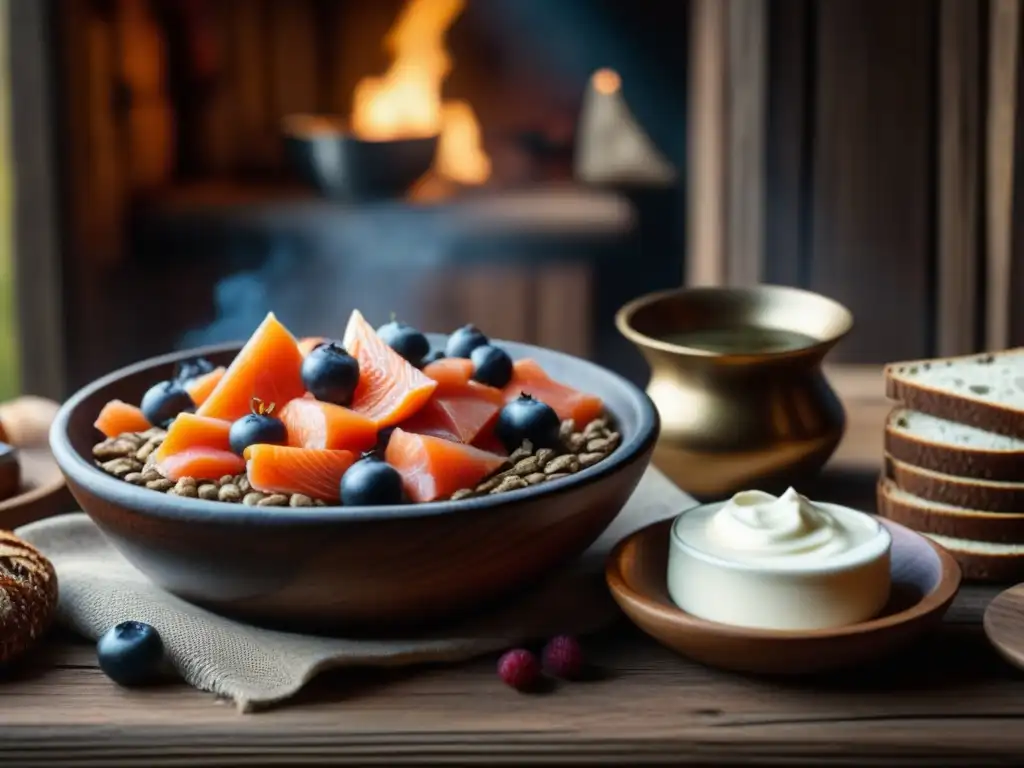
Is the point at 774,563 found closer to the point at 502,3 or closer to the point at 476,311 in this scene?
the point at 476,311

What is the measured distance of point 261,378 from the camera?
3.88ft

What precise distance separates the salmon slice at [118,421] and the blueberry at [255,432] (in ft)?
0.49

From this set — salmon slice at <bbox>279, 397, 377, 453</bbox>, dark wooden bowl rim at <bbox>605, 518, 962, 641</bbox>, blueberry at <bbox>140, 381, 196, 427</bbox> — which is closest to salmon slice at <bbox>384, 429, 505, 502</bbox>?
salmon slice at <bbox>279, 397, 377, 453</bbox>

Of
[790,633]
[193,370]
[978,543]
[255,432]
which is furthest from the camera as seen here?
[193,370]

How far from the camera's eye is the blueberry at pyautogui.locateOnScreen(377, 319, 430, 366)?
1273mm

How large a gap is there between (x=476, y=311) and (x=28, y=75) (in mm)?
960

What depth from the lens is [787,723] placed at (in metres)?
0.98

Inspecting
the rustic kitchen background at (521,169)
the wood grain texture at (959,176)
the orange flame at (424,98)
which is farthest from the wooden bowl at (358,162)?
the wood grain texture at (959,176)

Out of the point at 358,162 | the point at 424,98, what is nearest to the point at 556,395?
the point at 358,162

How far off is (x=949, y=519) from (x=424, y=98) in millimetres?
2226

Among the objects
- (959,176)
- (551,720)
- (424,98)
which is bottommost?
(551,720)

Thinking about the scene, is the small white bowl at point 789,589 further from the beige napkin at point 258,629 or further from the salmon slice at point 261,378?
the salmon slice at point 261,378

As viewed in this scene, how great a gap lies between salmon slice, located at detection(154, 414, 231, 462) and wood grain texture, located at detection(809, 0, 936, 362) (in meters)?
1.53

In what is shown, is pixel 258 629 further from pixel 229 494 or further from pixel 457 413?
pixel 457 413
